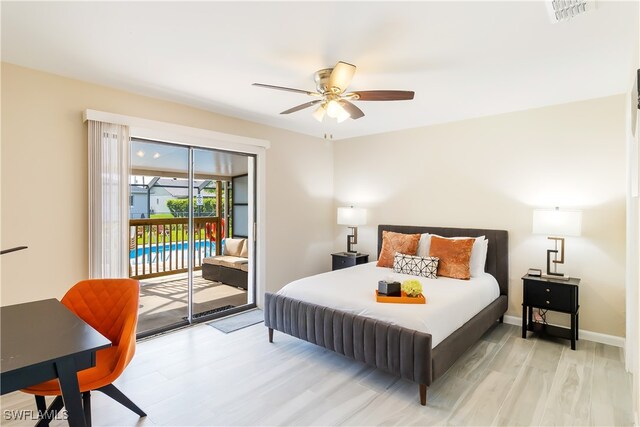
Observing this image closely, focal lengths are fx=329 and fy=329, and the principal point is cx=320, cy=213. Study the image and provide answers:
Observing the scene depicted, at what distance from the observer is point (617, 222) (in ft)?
10.6

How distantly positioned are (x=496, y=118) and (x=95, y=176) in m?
4.36

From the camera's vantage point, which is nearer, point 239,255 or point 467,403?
point 467,403

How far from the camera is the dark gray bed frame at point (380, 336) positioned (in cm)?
232

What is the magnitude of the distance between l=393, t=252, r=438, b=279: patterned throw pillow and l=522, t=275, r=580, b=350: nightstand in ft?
2.98

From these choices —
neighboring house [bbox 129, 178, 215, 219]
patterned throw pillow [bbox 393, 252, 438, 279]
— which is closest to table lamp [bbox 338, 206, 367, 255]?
patterned throw pillow [bbox 393, 252, 438, 279]

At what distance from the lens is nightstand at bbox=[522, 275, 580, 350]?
3.14 m

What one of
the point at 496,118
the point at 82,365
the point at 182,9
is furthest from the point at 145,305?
the point at 496,118

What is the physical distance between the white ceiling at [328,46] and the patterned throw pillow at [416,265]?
175 centimetres

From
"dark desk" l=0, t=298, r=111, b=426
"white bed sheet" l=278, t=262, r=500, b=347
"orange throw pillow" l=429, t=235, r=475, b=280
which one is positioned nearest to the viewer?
"dark desk" l=0, t=298, r=111, b=426

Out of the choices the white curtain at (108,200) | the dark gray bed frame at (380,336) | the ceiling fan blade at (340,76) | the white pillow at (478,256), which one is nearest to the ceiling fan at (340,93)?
the ceiling fan blade at (340,76)

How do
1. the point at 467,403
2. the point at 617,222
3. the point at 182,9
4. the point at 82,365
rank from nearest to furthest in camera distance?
the point at 82,365
the point at 182,9
the point at 467,403
the point at 617,222

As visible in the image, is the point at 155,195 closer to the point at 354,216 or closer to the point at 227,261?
the point at 227,261

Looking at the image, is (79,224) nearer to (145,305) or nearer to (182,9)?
(145,305)

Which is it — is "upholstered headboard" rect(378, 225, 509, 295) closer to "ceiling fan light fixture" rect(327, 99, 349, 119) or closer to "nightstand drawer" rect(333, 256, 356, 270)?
"nightstand drawer" rect(333, 256, 356, 270)
